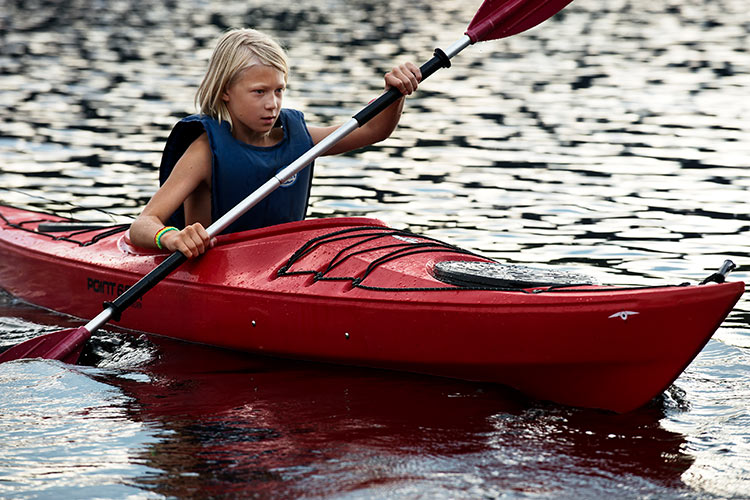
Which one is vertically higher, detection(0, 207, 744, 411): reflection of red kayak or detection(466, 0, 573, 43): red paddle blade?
detection(466, 0, 573, 43): red paddle blade

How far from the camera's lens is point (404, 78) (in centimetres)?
443

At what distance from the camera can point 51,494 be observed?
305 centimetres

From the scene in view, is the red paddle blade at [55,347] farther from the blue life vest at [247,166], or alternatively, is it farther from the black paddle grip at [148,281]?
the blue life vest at [247,166]

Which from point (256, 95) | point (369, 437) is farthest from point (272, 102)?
point (369, 437)

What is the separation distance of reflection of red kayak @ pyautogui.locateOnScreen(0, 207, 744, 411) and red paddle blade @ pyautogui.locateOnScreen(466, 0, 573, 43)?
1.03 m

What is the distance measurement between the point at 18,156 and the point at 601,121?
18.2 ft

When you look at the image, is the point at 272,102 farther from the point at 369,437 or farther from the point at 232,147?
the point at 369,437

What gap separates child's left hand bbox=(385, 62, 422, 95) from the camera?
443 cm

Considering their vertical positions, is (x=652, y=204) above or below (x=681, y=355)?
below

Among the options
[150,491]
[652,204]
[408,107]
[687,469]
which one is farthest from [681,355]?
[408,107]

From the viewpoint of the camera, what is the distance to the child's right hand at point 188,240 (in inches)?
171

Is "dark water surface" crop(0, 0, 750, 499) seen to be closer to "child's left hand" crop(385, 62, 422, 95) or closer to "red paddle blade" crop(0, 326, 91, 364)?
"red paddle blade" crop(0, 326, 91, 364)

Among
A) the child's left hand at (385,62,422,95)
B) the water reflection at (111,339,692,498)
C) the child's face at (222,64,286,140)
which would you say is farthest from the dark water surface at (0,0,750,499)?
the child's left hand at (385,62,422,95)

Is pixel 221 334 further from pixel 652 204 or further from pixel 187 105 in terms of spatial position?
pixel 187 105
